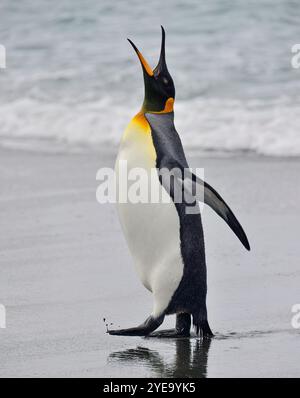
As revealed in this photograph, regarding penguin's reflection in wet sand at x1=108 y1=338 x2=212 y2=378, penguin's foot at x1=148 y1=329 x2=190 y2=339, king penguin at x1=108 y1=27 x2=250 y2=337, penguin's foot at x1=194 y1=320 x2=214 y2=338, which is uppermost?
king penguin at x1=108 y1=27 x2=250 y2=337

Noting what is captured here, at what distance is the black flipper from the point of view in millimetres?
4121

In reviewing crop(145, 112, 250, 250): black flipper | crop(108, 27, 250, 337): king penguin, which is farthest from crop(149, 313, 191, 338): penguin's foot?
crop(145, 112, 250, 250): black flipper

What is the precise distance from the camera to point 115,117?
9.64 meters

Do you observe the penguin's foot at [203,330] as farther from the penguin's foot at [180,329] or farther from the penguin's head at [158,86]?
the penguin's head at [158,86]

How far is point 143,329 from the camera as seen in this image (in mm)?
4133

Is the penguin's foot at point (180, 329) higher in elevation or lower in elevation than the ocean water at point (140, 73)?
lower

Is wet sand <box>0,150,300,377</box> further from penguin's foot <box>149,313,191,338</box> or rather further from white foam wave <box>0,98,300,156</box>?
white foam wave <box>0,98,300,156</box>

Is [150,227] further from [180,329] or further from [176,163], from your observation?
[180,329]

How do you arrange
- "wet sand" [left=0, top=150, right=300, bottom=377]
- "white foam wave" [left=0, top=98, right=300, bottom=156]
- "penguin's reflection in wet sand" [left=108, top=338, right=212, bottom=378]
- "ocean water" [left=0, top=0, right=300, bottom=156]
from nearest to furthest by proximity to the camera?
"penguin's reflection in wet sand" [left=108, top=338, right=212, bottom=378] < "wet sand" [left=0, top=150, right=300, bottom=377] < "white foam wave" [left=0, top=98, right=300, bottom=156] < "ocean water" [left=0, top=0, right=300, bottom=156]

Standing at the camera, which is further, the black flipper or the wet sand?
the black flipper

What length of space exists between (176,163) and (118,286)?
79 cm

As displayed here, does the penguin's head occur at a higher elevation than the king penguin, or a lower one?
higher

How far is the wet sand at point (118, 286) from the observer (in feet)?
12.6

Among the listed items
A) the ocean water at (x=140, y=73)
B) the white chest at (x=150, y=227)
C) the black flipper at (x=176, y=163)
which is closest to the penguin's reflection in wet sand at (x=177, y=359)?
the white chest at (x=150, y=227)
